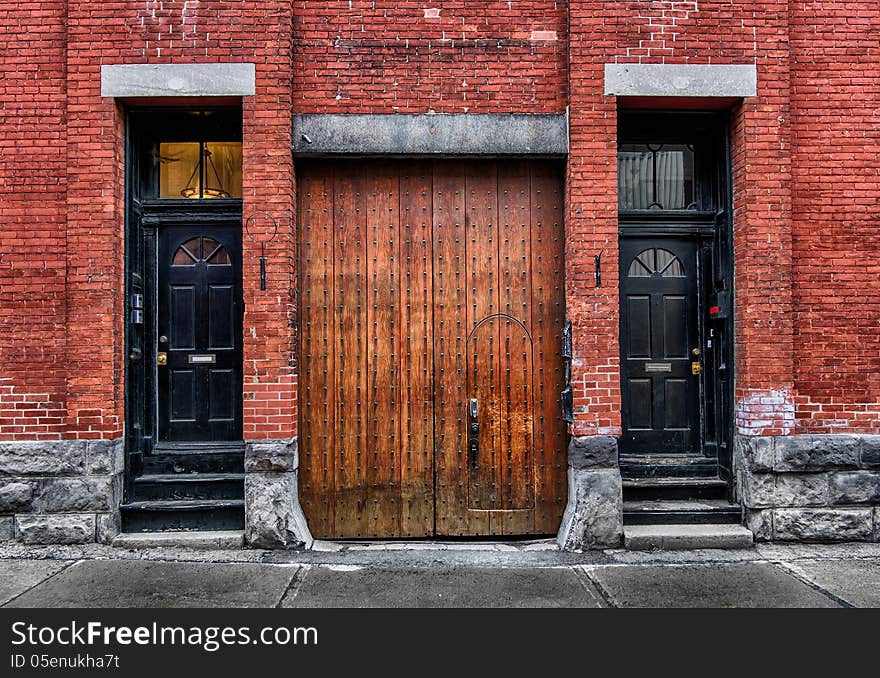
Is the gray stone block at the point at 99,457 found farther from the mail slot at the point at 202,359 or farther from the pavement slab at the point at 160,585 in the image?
the mail slot at the point at 202,359

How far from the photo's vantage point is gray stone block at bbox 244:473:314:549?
602cm

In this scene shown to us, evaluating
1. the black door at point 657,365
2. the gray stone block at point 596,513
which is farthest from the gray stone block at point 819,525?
the gray stone block at point 596,513

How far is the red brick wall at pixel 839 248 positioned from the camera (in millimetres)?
6340

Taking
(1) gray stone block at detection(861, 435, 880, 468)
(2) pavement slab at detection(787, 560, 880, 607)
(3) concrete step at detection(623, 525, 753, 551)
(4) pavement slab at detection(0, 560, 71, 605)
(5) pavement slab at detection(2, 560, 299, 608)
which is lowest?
(2) pavement slab at detection(787, 560, 880, 607)

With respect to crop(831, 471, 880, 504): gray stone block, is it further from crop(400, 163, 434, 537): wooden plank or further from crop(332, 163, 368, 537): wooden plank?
crop(332, 163, 368, 537): wooden plank

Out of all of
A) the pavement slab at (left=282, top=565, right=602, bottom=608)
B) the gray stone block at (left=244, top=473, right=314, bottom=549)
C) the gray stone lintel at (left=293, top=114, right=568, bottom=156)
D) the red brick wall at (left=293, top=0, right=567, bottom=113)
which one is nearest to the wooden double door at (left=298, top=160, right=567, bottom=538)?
the gray stone lintel at (left=293, top=114, right=568, bottom=156)

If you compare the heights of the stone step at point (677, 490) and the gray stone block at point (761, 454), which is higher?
the gray stone block at point (761, 454)

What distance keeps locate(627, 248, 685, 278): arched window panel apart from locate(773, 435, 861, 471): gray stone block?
1776 millimetres

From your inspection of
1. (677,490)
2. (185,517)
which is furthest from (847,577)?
(185,517)

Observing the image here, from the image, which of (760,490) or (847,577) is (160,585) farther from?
(847,577)

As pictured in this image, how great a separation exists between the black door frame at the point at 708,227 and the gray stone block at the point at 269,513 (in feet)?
12.6

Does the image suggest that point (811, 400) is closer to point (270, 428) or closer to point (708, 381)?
point (708, 381)

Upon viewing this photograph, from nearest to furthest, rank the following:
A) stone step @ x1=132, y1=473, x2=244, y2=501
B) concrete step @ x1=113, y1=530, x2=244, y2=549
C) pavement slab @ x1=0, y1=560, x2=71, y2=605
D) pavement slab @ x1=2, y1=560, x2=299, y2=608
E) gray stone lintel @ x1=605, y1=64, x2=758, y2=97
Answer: pavement slab @ x1=2, y1=560, x2=299, y2=608
pavement slab @ x1=0, y1=560, x2=71, y2=605
concrete step @ x1=113, y1=530, x2=244, y2=549
gray stone lintel @ x1=605, y1=64, x2=758, y2=97
stone step @ x1=132, y1=473, x2=244, y2=501

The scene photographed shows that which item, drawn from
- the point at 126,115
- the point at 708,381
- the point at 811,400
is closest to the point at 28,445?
the point at 126,115
